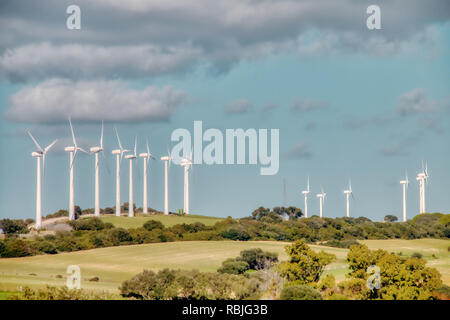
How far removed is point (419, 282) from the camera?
3809 inches

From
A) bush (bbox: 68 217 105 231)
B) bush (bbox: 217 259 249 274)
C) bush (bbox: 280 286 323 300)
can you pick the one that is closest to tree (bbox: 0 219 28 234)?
bush (bbox: 68 217 105 231)

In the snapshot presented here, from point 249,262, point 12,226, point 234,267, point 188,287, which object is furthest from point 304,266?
point 12,226

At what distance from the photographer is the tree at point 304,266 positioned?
3989 inches

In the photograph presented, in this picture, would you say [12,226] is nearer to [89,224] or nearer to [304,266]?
[89,224]

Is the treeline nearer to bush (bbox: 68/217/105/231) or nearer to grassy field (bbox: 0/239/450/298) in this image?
bush (bbox: 68/217/105/231)

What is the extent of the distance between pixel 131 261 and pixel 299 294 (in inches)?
2452

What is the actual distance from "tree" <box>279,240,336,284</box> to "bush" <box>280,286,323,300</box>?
14.0m

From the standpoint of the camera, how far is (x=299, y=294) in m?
83.8

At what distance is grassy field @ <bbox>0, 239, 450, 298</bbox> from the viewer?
4344 inches

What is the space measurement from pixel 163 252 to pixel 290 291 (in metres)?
70.3

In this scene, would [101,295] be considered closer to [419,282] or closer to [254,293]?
A: [254,293]

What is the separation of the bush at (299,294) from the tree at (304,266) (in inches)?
550

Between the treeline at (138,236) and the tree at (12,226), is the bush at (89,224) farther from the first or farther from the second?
the tree at (12,226)
